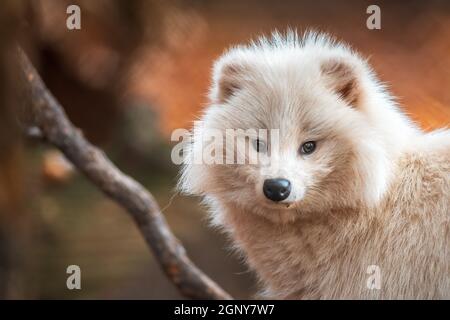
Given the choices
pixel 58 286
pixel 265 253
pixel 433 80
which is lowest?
pixel 58 286

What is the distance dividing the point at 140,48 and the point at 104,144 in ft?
2.78

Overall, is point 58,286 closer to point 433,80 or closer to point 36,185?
point 36,185

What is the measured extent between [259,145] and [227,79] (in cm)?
30

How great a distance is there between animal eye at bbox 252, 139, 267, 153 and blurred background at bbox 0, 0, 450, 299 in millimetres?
1773

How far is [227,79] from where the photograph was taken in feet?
8.11

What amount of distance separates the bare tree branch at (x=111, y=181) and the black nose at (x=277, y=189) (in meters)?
0.97

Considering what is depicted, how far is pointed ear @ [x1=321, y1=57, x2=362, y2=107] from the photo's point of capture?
7.84ft

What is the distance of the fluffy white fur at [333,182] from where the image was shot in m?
2.25

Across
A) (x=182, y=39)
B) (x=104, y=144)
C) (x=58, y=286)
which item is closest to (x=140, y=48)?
(x=182, y=39)

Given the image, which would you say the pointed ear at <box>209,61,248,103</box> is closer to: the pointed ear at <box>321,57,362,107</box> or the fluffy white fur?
the fluffy white fur
